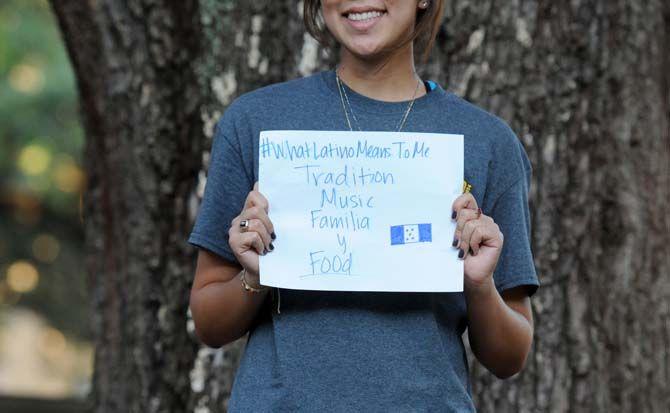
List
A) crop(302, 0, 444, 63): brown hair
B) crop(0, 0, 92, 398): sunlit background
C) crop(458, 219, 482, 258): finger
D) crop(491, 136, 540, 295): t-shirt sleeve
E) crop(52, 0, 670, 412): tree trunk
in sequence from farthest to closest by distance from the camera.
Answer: crop(0, 0, 92, 398): sunlit background → crop(52, 0, 670, 412): tree trunk → crop(302, 0, 444, 63): brown hair → crop(491, 136, 540, 295): t-shirt sleeve → crop(458, 219, 482, 258): finger

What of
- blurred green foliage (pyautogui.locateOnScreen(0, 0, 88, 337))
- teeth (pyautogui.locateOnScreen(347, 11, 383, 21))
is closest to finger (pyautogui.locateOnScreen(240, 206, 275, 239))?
teeth (pyautogui.locateOnScreen(347, 11, 383, 21))

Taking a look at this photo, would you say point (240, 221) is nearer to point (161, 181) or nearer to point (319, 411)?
point (319, 411)

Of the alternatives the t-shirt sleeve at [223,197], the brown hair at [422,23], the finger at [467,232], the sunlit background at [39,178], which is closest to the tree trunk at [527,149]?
the brown hair at [422,23]

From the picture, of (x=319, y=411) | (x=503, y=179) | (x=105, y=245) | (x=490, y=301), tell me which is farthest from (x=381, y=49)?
(x=105, y=245)

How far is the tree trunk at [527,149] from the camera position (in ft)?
12.3

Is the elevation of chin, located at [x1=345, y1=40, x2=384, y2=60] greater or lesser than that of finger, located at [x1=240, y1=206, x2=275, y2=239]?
greater

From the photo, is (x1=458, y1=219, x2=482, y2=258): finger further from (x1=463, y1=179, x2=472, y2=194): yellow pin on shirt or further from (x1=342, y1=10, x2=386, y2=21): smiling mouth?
(x1=342, y1=10, x2=386, y2=21): smiling mouth

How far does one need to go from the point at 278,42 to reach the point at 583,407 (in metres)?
1.51

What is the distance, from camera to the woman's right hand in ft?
7.51

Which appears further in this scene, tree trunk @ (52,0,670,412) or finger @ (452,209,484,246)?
tree trunk @ (52,0,670,412)

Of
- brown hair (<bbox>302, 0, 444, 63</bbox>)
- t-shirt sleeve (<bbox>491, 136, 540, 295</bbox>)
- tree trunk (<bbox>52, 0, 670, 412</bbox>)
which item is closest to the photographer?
t-shirt sleeve (<bbox>491, 136, 540, 295</bbox>)

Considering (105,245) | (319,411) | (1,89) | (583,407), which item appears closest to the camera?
(319,411)

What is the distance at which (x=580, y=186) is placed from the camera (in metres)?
3.80

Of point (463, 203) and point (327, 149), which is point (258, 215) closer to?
point (327, 149)
